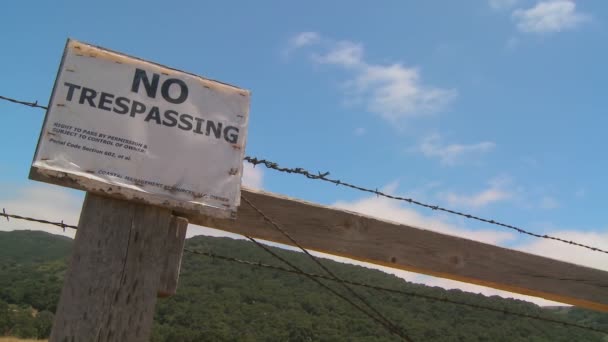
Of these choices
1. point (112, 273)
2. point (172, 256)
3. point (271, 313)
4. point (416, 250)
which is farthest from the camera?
point (271, 313)

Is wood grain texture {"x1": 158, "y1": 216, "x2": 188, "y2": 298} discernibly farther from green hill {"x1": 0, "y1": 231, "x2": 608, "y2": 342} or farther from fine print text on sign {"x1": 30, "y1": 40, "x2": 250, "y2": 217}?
green hill {"x1": 0, "y1": 231, "x2": 608, "y2": 342}

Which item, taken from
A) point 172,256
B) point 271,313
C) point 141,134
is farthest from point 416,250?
point 271,313

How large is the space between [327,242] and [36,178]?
1.41 m

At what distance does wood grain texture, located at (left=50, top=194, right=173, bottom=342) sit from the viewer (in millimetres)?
1845

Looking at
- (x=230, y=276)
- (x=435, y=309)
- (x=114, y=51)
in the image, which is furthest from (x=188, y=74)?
(x=230, y=276)

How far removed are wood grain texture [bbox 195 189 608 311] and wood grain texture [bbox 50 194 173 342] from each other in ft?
0.93

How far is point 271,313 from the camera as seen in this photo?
160 feet

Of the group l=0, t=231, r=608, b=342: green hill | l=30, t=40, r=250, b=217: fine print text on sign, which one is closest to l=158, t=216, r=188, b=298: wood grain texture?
l=30, t=40, r=250, b=217: fine print text on sign

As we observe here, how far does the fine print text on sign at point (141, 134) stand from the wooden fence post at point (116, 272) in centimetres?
8

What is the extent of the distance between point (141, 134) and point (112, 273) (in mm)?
526

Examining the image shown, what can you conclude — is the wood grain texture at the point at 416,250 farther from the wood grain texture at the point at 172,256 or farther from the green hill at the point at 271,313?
the green hill at the point at 271,313

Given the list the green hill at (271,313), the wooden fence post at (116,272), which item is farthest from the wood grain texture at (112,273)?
the green hill at (271,313)

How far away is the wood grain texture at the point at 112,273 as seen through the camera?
1845 mm

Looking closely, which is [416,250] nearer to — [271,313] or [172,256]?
[172,256]
